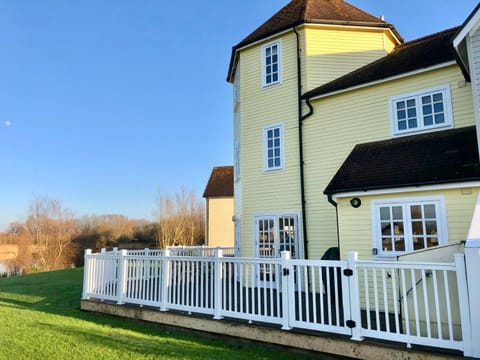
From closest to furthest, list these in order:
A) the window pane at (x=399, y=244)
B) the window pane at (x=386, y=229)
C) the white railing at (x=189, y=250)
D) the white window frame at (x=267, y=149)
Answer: the window pane at (x=399, y=244), the window pane at (x=386, y=229), the white window frame at (x=267, y=149), the white railing at (x=189, y=250)

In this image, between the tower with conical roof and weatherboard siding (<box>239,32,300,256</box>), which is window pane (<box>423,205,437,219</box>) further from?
weatherboard siding (<box>239,32,300,256</box>)

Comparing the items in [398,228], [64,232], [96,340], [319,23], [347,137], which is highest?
Answer: [319,23]

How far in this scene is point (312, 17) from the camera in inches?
421

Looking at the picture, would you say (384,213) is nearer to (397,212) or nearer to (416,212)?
(397,212)

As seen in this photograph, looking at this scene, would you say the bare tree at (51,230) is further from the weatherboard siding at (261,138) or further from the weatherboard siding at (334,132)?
the weatherboard siding at (334,132)

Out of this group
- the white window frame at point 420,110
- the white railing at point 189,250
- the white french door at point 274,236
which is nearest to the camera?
the white window frame at point 420,110

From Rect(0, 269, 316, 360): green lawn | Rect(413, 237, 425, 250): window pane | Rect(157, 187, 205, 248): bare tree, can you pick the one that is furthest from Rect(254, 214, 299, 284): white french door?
Rect(157, 187, 205, 248): bare tree

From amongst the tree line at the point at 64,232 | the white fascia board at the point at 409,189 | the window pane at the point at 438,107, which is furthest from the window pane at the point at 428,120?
the tree line at the point at 64,232

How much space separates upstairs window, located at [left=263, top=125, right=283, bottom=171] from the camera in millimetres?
10484

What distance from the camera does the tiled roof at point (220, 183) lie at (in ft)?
90.0

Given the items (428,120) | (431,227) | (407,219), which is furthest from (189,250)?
(428,120)

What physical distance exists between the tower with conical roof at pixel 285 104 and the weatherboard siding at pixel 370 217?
194cm

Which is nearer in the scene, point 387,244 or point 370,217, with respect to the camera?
point 387,244

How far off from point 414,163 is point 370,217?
1563mm
